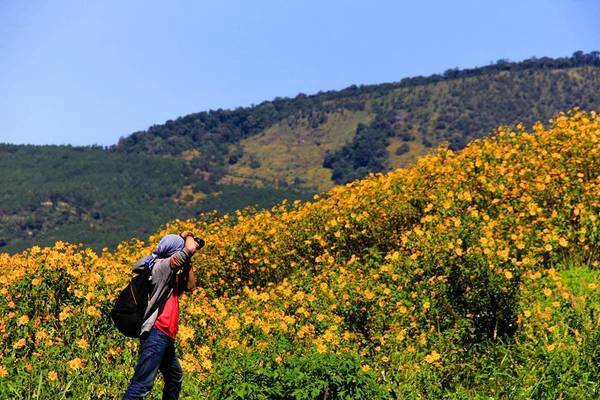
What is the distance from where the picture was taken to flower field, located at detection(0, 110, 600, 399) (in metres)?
7.50

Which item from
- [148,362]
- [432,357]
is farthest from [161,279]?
[432,357]

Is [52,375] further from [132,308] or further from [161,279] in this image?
[161,279]

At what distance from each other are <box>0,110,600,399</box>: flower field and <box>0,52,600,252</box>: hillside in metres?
122

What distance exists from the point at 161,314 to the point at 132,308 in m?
0.22

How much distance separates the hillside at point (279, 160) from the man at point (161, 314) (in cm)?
12691

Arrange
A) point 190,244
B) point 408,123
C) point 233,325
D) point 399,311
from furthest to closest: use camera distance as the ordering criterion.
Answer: point 408,123 < point 399,311 < point 233,325 < point 190,244

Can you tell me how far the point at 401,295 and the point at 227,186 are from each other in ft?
485

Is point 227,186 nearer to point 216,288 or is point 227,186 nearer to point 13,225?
point 13,225

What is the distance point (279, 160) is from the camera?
596ft

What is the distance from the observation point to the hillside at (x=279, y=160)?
14375 cm

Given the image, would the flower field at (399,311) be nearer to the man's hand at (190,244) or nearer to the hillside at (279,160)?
the man's hand at (190,244)

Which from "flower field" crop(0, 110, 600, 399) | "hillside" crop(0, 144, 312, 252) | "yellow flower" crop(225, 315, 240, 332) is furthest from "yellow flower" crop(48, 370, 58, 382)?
"hillside" crop(0, 144, 312, 252)

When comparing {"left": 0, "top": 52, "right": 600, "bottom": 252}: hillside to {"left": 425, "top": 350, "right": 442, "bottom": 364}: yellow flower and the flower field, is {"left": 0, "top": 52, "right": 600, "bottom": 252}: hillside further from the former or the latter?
{"left": 425, "top": 350, "right": 442, "bottom": 364}: yellow flower

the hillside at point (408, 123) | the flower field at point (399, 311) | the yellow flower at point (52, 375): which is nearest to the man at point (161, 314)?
the flower field at point (399, 311)
